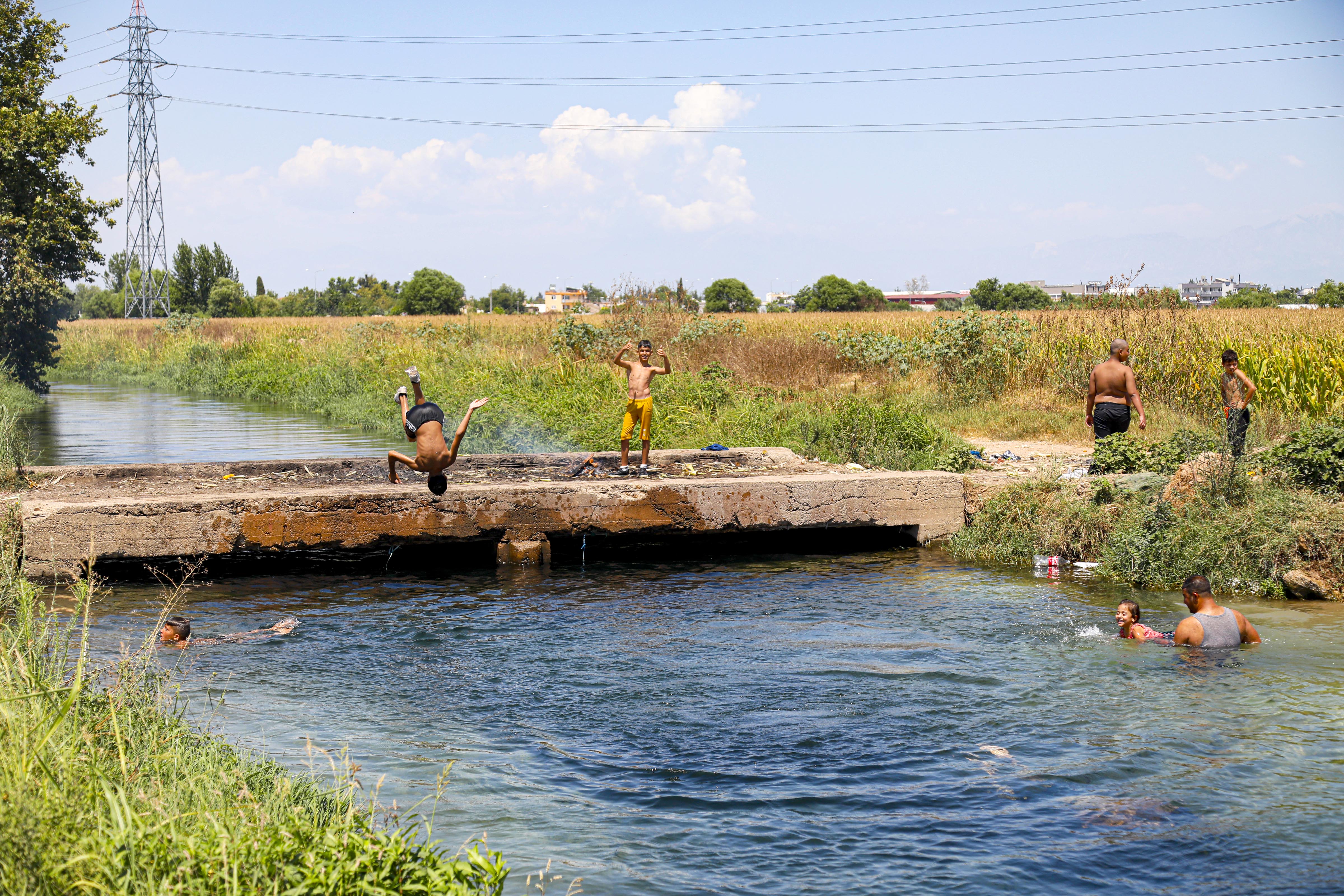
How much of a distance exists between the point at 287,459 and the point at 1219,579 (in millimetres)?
10603

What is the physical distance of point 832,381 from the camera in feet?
72.7

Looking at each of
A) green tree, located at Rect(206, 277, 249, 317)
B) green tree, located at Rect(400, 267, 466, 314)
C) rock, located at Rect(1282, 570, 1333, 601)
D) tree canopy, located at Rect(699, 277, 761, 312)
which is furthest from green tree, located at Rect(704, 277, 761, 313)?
rock, located at Rect(1282, 570, 1333, 601)

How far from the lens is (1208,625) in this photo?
8.08 metres

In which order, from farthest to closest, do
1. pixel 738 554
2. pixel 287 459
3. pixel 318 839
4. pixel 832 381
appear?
pixel 832 381 < pixel 287 459 < pixel 738 554 < pixel 318 839

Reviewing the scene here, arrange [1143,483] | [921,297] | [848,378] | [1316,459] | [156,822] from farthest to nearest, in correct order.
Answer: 1. [921,297]
2. [848,378]
3. [1143,483]
4. [1316,459]
5. [156,822]

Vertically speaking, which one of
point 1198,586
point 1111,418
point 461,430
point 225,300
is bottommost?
point 1198,586

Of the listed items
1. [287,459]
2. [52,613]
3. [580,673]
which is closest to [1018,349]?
[287,459]

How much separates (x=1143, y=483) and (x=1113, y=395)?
6.16ft

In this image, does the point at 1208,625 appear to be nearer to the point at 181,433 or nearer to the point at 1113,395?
the point at 1113,395

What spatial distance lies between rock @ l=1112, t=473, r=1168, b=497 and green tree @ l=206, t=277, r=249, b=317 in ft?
239

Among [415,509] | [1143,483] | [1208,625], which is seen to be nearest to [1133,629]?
[1208,625]

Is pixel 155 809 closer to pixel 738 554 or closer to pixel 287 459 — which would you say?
pixel 738 554

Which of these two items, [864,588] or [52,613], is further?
[864,588]

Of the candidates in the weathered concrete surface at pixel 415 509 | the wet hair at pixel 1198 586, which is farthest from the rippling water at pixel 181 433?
the wet hair at pixel 1198 586
